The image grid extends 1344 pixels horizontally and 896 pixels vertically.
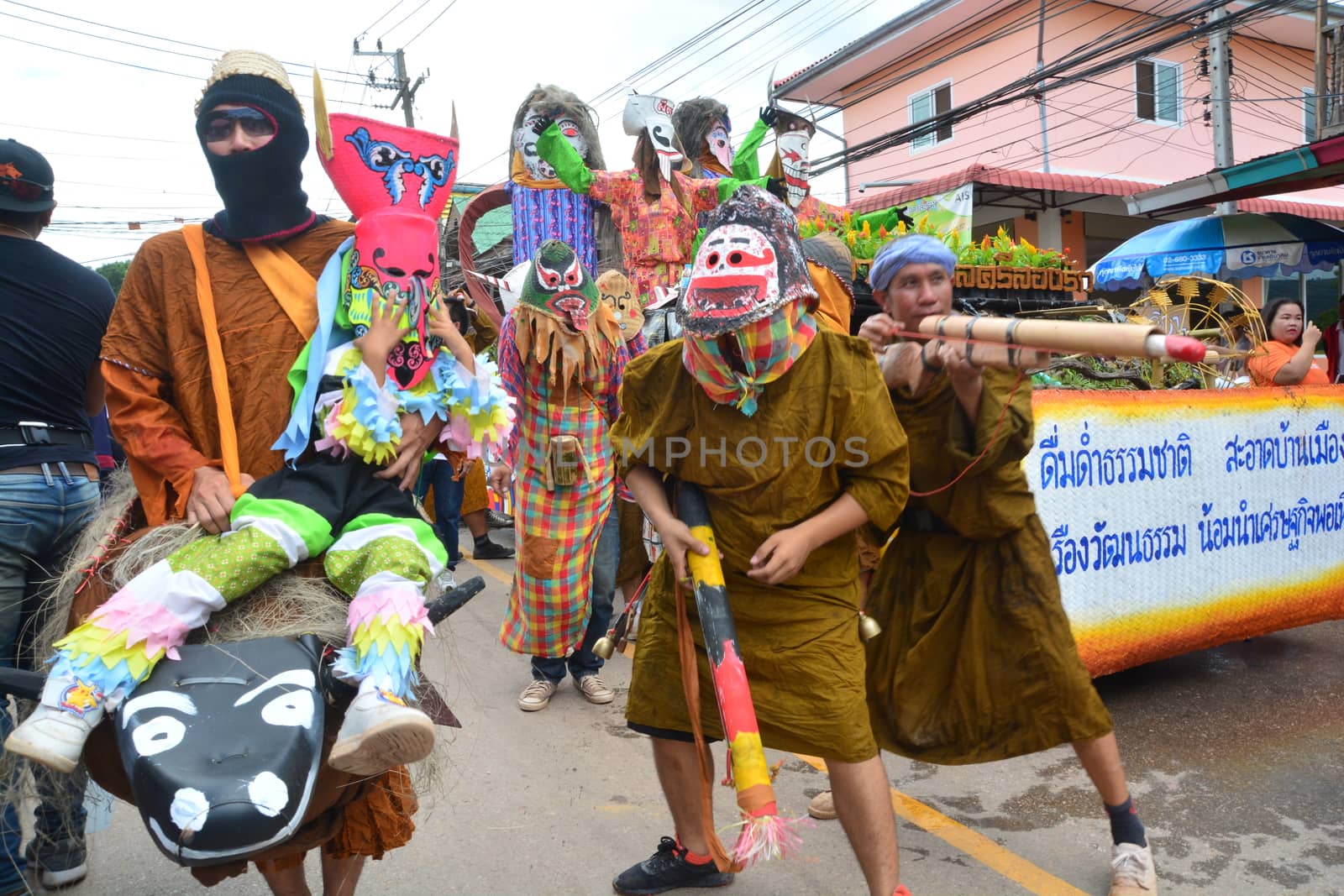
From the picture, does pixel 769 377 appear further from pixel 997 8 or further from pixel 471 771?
pixel 997 8

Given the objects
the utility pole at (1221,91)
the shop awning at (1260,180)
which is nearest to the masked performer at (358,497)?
the shop awning at (1260,180)

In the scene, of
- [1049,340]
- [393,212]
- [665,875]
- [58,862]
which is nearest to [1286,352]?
[1049,340]

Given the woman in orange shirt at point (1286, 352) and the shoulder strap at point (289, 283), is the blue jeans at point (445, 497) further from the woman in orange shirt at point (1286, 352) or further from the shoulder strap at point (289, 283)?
the woman in orange shirt at point (1286, 352)

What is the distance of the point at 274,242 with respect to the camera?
251 cm

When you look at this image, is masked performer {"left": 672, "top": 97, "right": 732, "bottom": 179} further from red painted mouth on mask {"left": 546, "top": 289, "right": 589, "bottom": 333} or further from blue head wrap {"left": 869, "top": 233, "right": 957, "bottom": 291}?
blue head wrap {"left": 869, "top": 233, "right": 957, "bottom": 291}

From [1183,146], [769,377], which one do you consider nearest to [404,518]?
[769,377]

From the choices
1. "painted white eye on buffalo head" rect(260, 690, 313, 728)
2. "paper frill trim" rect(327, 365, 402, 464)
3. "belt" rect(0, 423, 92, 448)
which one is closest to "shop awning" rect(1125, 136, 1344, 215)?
"paper frill trim" rect(327, 365, 402, 464)

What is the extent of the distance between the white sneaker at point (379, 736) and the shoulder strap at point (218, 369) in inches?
28.3

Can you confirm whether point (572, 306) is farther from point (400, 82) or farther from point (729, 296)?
point (400, 82)

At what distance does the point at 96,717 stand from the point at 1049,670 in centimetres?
239

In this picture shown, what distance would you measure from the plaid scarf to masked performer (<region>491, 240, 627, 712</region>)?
217 cm

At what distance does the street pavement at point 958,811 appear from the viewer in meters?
2.96

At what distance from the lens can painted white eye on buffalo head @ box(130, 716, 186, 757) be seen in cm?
175

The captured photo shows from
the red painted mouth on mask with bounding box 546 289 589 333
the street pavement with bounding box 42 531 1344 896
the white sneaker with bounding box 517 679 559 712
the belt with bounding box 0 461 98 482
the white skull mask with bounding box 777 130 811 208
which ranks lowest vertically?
the street pavement with bounding box 42 531 1344 896
